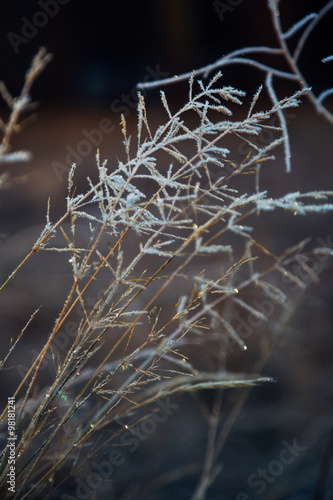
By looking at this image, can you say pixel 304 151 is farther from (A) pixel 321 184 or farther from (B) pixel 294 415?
(B) pixel 294 415

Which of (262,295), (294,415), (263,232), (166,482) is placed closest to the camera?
(166,482)

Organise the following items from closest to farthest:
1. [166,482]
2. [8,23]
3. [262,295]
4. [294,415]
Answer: [166,482]
[294,415]
[262,295]
[8,23]

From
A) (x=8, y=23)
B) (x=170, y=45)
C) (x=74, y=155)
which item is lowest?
(x=74, y=155)

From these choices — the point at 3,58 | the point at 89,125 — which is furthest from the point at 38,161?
the point at 3,58

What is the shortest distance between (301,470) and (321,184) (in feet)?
8.07

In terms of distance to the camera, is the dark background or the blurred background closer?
the blurred background

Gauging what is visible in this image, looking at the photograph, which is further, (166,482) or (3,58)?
(3,58)

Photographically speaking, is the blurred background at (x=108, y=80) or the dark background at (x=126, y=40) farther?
the dark background at (x=126, y=40)

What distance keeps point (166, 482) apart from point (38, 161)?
2.82 metres

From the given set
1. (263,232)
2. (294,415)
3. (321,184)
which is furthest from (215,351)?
(321,184)

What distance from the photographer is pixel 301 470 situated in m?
1.61

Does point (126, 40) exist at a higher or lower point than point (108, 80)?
higher

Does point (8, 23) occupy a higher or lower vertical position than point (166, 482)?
higher

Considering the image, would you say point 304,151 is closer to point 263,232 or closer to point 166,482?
point 263,232
